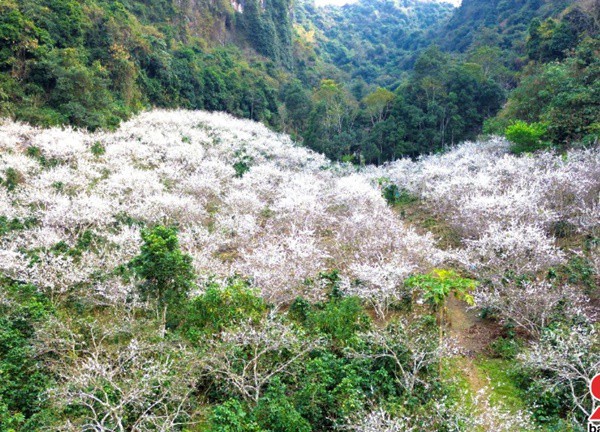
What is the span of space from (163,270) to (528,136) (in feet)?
72.3

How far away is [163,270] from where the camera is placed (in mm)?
10109

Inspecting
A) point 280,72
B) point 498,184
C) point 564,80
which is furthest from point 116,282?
point 280,72

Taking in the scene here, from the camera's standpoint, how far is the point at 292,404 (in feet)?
25.2

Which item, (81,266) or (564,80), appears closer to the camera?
(81,266)

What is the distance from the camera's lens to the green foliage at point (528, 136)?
2228 cm

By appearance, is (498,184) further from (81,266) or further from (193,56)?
(193,56)

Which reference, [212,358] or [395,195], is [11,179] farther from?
[395,195]

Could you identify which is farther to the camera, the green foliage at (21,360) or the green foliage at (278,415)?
the green foliage at (21,360)

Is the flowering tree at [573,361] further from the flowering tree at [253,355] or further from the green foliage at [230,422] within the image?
the green foliage at [230,422]

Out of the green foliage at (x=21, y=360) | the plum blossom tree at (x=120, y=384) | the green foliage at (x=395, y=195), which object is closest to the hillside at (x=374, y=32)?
the green foliage at (x=395, y=195)

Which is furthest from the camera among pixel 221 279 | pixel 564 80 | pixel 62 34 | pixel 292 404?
pixel 62 34

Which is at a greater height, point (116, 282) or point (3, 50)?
point (3, 50)

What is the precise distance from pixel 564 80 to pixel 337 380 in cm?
2466

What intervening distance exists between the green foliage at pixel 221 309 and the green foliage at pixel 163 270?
0.61 meters
